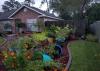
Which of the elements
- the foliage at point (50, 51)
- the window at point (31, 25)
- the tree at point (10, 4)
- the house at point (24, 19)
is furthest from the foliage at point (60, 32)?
the tree at point (10, 4)

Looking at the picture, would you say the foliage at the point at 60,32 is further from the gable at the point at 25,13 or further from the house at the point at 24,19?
the gable at the point at 25,13

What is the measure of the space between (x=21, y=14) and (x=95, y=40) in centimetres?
1688

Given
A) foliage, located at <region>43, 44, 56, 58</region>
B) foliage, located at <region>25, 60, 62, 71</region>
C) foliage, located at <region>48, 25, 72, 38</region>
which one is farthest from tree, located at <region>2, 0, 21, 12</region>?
foliage, located at <region>25, 60, 62, 71</region>

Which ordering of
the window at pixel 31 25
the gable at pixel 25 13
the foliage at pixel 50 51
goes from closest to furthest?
the foliage at pixel 50 51 → the window at pixel 31 25 → the gable at pixel 25 13

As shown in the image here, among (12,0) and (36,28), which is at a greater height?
(12,0)

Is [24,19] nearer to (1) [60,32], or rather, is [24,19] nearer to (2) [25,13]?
(2) [25,13]

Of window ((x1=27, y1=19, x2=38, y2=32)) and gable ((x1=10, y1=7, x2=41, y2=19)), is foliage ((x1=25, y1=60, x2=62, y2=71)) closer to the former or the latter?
window ((x1=27, y1=19, x2=38, y2=32))

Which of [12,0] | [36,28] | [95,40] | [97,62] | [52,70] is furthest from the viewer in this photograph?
[12,0]

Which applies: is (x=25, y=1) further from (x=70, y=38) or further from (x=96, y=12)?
(x=70, y=38)

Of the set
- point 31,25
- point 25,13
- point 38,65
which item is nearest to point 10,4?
point 25,13

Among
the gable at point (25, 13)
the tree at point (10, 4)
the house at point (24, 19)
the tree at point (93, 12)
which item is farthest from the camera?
the tree at point (10, 4)

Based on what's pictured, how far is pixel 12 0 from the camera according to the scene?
68438 mm

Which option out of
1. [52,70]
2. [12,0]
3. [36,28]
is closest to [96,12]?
[36,28]

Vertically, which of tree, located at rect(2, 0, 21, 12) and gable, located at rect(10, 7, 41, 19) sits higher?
tree, located at rect(2, 0, 21, 12)
